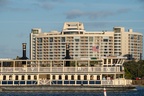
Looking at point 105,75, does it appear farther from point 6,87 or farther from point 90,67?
point 6,87

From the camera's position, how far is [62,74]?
88.3 m

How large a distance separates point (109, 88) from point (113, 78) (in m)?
3.29

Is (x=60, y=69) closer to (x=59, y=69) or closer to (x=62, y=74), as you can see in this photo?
(x=59, y=69)

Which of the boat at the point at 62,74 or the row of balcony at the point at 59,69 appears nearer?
the boat at the point at 62,74

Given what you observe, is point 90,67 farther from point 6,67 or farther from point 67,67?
point 6,67

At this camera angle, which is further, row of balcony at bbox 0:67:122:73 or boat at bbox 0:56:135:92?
row of balcony at bbox 0:67:122:73

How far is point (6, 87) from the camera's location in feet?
286

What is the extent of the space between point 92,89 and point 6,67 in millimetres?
13685

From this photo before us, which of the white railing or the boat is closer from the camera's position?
the boat

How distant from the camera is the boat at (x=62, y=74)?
87669 mm

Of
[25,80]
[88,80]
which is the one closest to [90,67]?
[88,80]

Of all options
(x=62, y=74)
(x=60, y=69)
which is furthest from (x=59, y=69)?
(x=62, y=74)

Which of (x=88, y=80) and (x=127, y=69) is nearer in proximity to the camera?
(x=88, y=80)

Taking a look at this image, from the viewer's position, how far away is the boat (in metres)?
87.7
